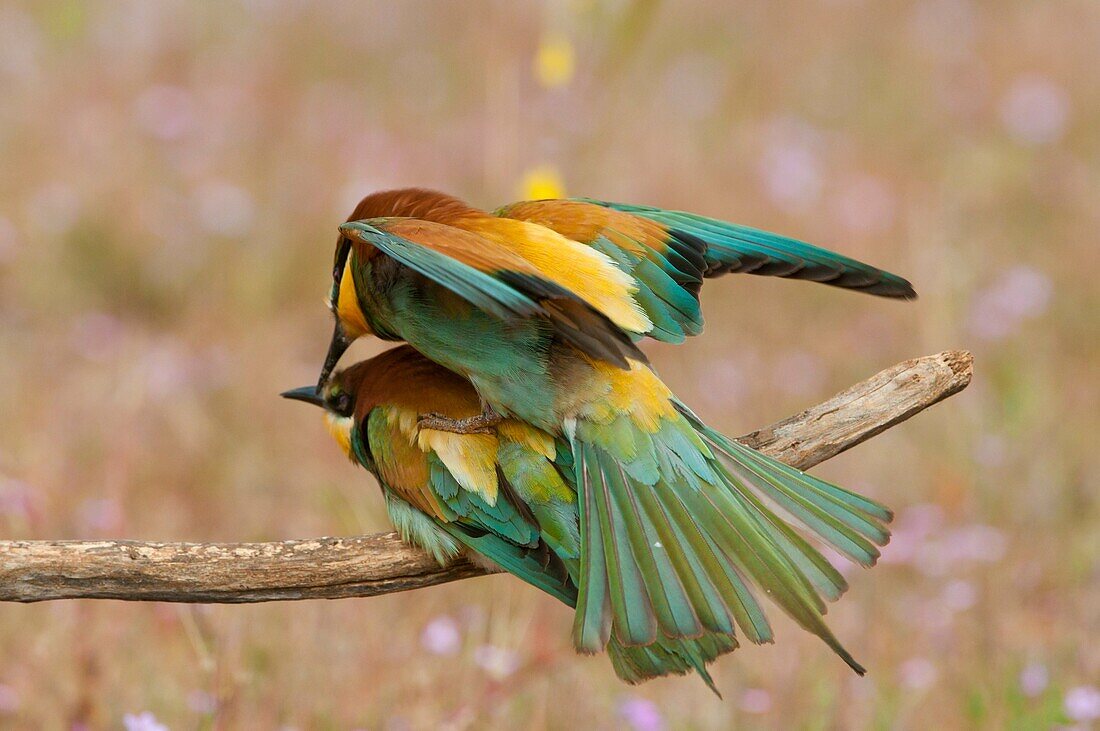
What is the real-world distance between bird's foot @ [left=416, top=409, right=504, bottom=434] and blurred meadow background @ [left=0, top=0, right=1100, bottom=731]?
53cm

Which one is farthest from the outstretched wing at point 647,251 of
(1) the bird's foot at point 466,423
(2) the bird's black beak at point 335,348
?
(2) the bird's black beak at point 335,348

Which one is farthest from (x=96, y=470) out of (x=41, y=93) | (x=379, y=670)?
(x=41, y=93)

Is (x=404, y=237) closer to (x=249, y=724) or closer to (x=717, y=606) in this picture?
(x=717, y=606)

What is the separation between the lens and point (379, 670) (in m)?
3.14

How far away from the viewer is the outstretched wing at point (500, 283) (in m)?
2.06

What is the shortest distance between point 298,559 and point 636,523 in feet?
1.84

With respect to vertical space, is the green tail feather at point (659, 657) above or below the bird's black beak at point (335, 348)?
below

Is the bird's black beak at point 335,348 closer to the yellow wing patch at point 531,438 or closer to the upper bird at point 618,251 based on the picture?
the upper bird at point 618,251

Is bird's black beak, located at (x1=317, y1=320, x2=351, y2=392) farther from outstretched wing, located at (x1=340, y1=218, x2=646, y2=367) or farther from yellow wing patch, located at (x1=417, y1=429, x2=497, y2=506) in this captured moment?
outstretched wing, located at (x1=340, y1=218, x2=646, y2=367)

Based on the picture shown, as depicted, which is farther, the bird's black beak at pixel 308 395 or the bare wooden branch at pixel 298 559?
the bird's black beak at pixel 308 395

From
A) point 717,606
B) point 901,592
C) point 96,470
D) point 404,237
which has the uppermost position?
point 404,237

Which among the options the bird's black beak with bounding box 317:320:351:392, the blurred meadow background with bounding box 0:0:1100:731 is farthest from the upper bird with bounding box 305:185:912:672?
the blurred meadow background with bounding box 0:0:1100:731

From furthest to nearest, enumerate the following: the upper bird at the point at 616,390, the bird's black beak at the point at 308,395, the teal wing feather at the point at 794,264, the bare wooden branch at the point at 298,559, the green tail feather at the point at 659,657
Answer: the bird's black beak at the point at 308,395 < the teal wing feather at the point at 794,264 < the green tail feather at the point at 659,657 < the upper bird at the point at 616,390 < the bare wooden branch at the point at 298,559

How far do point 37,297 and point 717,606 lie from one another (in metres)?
4.19
